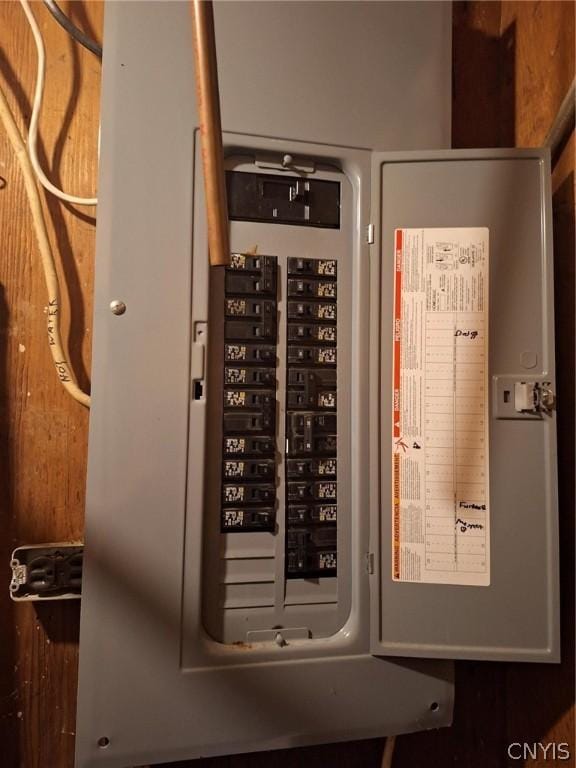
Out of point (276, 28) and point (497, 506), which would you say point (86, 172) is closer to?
point (276, 28)

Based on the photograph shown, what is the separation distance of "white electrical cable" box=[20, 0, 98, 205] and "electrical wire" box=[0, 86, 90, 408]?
12mm

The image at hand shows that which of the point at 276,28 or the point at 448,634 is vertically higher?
the point at 276,28

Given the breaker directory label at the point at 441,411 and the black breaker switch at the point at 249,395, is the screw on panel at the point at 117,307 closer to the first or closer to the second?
the black breaker switch at the point at 249,395

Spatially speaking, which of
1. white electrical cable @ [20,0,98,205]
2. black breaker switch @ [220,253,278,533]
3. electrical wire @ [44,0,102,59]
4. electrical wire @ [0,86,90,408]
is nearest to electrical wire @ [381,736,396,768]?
black breaker switch @ [220,253,278,533]

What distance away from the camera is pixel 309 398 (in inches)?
25.4

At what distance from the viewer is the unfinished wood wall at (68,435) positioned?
71 cm

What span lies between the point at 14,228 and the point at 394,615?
834 millimetres

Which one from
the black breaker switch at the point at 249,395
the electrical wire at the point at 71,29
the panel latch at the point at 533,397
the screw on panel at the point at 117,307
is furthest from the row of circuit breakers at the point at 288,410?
the electrical wire at the point at 71,29

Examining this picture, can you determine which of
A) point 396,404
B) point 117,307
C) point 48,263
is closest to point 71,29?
point 48,263

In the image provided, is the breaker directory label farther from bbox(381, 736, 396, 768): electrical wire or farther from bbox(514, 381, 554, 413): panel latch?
bbox(381, 736, 396, 768): electrical wire

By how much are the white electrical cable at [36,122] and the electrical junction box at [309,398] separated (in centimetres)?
15

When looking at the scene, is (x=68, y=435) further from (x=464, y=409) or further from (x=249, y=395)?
(x=464, y=409)

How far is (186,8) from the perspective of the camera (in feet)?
2.00

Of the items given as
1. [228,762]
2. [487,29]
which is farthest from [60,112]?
[228,762]
